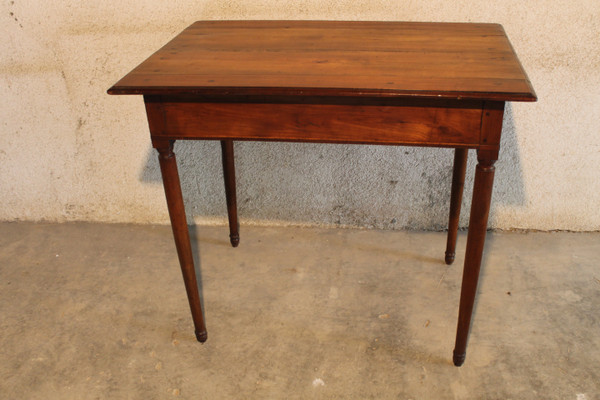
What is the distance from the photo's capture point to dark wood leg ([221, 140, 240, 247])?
2.04 m

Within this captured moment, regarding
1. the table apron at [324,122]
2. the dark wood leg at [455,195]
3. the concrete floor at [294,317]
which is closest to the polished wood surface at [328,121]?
the table apron at [324,122]

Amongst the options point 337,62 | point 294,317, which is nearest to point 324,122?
point 337,62

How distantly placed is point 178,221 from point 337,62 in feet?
2.02

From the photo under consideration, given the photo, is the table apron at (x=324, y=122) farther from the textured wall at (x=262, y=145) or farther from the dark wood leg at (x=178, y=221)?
the textured wall at (x=262, y=145)

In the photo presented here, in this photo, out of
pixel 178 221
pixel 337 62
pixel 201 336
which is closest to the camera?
pixel 337 62

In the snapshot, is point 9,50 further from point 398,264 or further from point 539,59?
point 539,59

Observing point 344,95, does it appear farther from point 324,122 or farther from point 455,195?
point 455,195

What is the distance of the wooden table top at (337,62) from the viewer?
125 centimetres

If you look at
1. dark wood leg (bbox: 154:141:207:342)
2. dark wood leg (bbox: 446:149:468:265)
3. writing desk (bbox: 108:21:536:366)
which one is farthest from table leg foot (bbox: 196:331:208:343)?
dark wood leg (bbox: 446:149:468:265)

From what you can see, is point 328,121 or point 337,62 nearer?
point 328,121

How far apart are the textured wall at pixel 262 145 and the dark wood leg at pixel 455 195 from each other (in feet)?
0.80

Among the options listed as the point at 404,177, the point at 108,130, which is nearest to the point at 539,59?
the point at 404,177

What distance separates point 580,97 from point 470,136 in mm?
1012

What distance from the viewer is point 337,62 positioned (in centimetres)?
143
